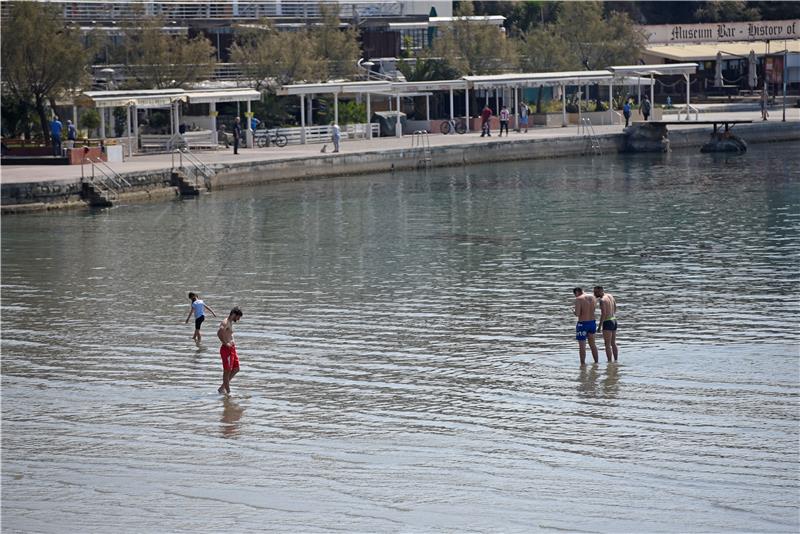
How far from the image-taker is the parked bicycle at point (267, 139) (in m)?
60.9

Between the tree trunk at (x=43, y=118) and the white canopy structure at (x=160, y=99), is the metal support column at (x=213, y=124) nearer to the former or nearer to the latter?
the white canopy structure at (x=160, y=99)

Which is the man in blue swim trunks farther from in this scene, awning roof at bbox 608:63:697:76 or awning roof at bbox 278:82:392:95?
awning roof at bbox 608:63:697:76

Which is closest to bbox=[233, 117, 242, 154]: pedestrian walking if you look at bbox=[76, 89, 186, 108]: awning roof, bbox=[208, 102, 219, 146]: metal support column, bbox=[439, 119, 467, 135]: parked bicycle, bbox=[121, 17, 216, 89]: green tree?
bbox=[208, 102, 219, 146]: metal support column

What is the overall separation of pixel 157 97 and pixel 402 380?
3605 centimetres

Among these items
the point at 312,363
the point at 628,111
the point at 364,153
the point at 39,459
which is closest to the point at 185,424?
the point at 39,459

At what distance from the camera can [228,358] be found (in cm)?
2045

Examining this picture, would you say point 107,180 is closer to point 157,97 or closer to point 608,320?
point 157,97

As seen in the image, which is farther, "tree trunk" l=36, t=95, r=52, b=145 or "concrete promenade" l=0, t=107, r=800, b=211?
"tree trunk" l=36, t=95, r=52, b=145

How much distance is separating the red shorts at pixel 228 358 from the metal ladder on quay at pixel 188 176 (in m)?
29.4

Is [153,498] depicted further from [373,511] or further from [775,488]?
[775,488]

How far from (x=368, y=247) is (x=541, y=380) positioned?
16011 millimetres

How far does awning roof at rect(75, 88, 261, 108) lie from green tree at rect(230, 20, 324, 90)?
174 inches

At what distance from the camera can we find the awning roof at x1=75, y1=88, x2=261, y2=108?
52.8 metres

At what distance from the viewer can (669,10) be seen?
114 meters
